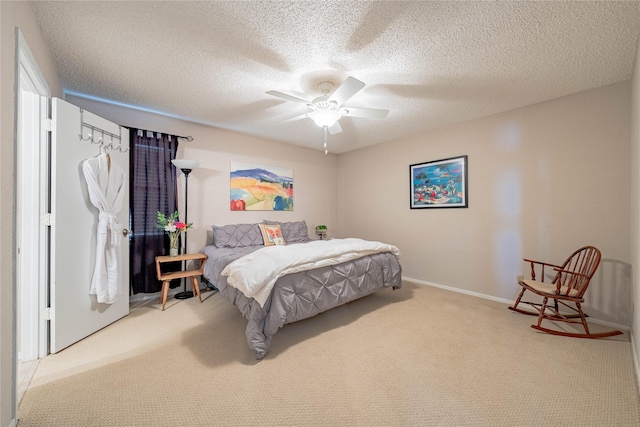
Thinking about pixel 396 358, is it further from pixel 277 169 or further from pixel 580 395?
pixel 277 169

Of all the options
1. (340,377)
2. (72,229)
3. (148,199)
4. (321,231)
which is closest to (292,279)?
(340,377)

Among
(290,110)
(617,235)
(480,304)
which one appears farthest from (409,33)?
(480,304)

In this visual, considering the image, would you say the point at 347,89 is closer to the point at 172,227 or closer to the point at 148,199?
the point at 172,227

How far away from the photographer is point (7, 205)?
1.26 metres

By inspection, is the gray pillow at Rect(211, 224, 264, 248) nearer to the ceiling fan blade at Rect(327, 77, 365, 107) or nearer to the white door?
the white door

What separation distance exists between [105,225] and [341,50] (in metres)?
2.64

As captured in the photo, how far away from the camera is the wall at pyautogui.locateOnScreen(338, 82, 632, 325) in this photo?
251 centimetres

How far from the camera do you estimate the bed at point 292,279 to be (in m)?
2.06

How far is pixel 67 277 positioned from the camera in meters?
2.12

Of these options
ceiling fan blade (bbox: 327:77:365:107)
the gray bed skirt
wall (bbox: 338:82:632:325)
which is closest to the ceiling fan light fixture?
ceiling fan blade (bbox: 327:77:365:107)

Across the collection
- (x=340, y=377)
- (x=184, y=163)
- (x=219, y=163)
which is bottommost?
(x=340, y=377)

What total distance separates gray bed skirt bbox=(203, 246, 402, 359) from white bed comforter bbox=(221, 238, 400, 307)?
0.07 meters

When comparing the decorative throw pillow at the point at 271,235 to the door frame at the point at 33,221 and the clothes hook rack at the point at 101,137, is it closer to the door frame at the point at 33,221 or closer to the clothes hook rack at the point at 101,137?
the clothes hook rack at the point at 101,137

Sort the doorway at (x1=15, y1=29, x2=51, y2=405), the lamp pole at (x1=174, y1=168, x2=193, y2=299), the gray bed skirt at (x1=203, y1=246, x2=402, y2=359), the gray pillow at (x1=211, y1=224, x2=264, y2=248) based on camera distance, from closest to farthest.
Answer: the doorway at (x1=15, y1=29, x2=51, y2=405)
the gray bed skirt at (x1=203, y1=246, x2=402, y2=359)
the lamp pole at (x1=174, y1=168, x2=193, y2=299)
the gray pillow at (x1=211, y1=224, x2=264, y2=248)
